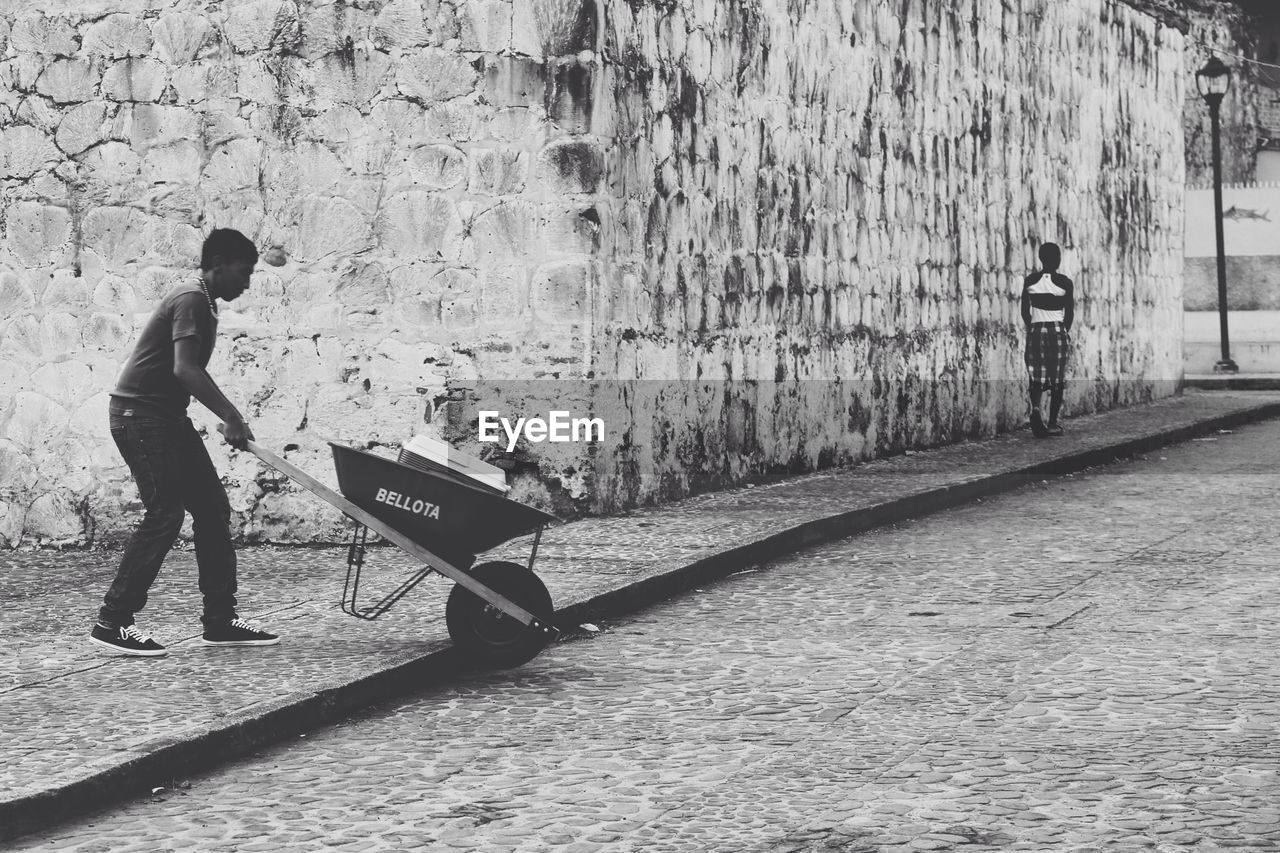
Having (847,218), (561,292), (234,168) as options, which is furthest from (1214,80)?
(234,168)

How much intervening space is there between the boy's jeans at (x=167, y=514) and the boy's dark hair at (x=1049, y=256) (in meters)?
10.8

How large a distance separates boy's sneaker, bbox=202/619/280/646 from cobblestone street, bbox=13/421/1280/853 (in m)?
0.79

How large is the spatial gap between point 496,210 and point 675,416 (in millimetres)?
1989

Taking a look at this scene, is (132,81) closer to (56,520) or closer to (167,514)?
(56,520)

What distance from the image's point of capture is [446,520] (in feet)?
22.5

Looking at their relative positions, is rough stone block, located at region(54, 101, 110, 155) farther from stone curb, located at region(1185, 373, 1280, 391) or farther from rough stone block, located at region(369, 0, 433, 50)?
stone curb, located at region(1185, 373, 1280, 391)

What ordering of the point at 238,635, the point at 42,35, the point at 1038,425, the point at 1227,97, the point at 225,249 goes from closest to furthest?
1. the point at 225,249
2. the point at 238,635
3. the point at 42,35
4. the point at 1038,425
5. the point at 1227,97

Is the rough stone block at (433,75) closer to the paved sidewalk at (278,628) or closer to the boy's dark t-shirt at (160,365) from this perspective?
the paved sidewalk at (278,628)

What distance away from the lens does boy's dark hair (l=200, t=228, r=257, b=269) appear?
Result: 7082 millimetres

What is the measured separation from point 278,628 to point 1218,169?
2087cm

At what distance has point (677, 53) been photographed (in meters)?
11.6

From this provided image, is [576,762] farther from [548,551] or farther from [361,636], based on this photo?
[548,551]

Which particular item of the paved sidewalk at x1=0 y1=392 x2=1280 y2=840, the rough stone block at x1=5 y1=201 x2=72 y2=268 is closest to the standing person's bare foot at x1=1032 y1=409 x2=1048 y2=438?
the paved sidewalk at x1=0 y1=392 x2=1280 y2=840

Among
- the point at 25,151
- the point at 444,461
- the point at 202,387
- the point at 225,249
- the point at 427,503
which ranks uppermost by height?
the point at 25,151
